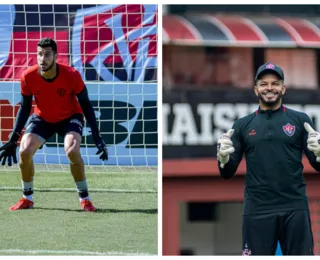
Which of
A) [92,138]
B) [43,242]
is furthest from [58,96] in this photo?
[43,242]

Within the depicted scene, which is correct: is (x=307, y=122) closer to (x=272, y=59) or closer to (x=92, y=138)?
(x=92, y=138)

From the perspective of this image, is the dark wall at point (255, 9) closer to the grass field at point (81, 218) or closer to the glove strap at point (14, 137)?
the grass field at point (81, 218)

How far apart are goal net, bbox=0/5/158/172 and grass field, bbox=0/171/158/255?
0.52 feet

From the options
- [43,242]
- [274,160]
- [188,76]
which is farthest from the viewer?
[188,76]

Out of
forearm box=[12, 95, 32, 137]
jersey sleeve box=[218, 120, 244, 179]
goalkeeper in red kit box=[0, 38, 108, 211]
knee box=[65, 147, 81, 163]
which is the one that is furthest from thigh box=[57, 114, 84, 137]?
jersey sleeve box=[218, 120, 244, 179]

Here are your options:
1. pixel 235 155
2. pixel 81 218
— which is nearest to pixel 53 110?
pixel 81 218

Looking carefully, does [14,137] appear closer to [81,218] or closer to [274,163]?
[81,218]

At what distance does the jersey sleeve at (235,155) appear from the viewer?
5215mm

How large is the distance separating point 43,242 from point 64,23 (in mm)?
1541

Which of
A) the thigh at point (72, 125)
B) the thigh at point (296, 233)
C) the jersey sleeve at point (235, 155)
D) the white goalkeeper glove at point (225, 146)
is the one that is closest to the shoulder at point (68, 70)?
the thigh at point (72, 125)

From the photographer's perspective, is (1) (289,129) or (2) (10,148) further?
(2) (10,148)

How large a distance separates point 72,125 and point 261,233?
203 centimetres

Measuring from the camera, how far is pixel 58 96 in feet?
22.5

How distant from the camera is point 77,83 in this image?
6863 mm
